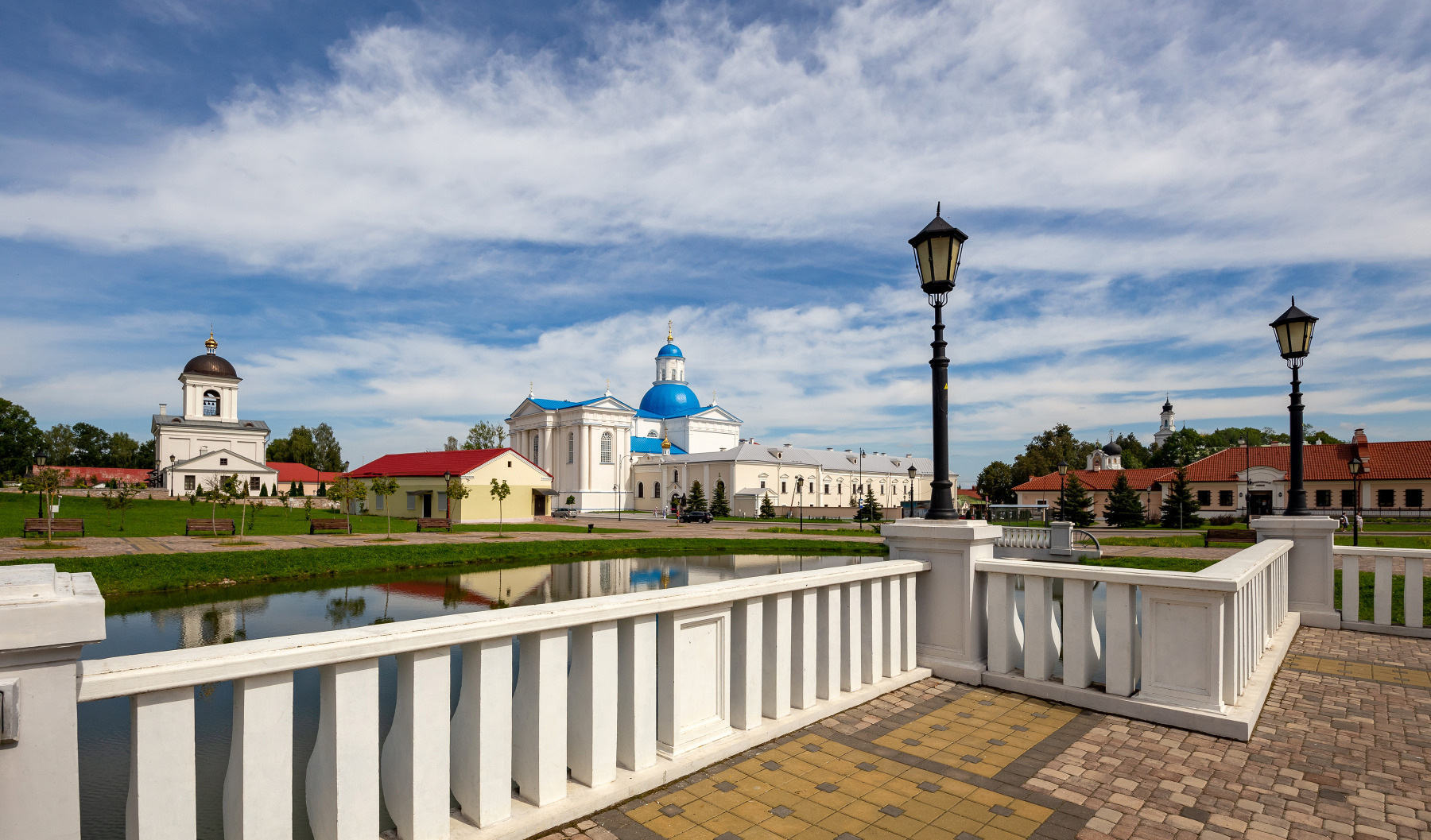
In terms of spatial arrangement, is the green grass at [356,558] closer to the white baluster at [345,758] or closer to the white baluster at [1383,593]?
the white baluster at [345,758]

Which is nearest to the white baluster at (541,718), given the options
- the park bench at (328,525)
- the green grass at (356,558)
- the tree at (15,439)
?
the green grass at (356,558)

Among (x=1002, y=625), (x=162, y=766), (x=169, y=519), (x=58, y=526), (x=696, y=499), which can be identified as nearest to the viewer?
(x=162, y=766)

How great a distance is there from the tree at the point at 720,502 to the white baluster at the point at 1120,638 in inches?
1895

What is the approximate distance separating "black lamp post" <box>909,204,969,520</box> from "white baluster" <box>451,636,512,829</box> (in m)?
3.55

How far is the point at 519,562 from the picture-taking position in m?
20.1

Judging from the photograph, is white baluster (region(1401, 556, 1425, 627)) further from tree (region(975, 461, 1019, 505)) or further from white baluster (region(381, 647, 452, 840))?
tree (region(975, 461, 1019, 505))

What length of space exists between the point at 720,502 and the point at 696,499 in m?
1.93

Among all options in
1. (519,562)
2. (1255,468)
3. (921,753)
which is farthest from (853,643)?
(1255,468)

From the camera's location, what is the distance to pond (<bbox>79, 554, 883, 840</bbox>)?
14.4 feet

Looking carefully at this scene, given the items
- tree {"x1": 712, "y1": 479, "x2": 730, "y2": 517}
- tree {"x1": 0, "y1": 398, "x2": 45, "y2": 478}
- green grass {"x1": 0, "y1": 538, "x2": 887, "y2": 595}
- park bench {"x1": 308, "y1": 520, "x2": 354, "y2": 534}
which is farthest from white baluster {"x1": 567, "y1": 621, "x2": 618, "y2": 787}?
tree {"x1": 0, "y1": 398, "x2": 45, "y2": 478}

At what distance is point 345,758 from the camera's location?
7.83ft

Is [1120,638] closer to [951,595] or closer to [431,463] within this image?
[951,595]

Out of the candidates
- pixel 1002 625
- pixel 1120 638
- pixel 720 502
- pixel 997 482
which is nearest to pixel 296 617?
pixel 1002 625

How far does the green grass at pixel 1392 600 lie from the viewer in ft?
24.7
